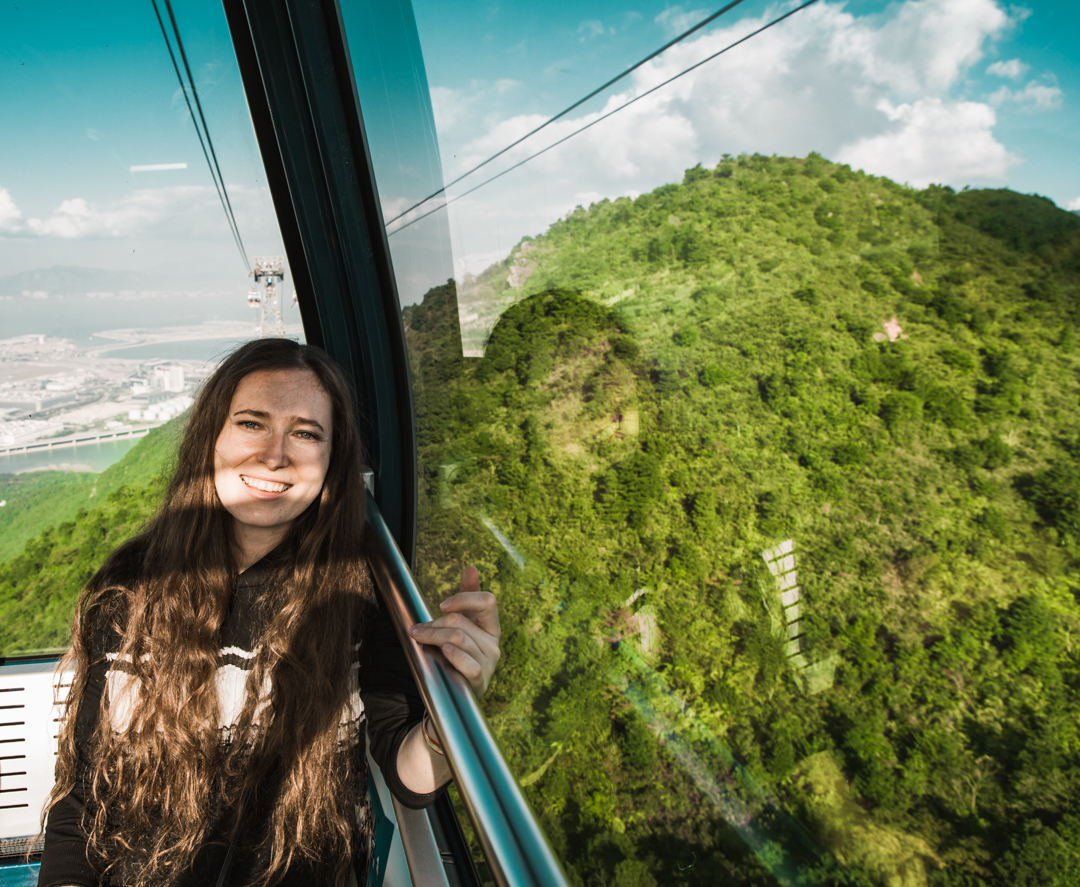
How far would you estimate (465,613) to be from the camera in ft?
2.85

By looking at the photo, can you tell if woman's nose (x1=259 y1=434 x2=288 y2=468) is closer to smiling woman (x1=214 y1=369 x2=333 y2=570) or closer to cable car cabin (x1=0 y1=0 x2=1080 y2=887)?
smiling woman (x1=214 y1=369 x2=333 y2=570)

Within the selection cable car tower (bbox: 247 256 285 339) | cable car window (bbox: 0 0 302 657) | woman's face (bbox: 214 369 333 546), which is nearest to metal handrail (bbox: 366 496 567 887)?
woman's face (bbox: 214 369 333 546)

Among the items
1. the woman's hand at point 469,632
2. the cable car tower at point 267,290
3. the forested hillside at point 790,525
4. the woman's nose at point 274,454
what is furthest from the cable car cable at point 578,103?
the woman's hand at point 469,632

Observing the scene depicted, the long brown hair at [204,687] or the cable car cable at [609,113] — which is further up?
the cable car cable at [609,113]

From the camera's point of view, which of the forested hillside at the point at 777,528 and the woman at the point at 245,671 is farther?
the woman at the point at 245,671

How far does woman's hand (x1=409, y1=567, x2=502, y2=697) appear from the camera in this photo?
2.66ft

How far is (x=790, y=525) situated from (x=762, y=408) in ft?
0.97

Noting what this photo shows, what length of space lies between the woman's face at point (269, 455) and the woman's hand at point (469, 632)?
0.51 metres

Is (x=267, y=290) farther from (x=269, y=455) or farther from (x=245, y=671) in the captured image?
(x=245, y=671)

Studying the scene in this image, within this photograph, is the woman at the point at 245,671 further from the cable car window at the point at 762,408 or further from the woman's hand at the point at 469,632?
the cable car window at the point at 762,408

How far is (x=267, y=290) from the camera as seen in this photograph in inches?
82.4

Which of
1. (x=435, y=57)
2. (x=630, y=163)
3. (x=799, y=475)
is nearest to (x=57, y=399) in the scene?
(x=435, y=57)

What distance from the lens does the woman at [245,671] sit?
1.01 metres

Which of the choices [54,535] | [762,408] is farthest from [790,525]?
[54,535]
